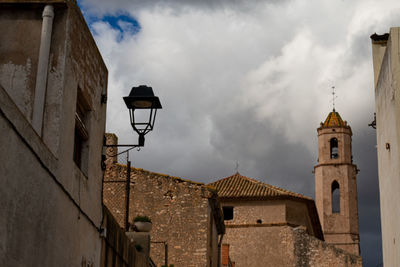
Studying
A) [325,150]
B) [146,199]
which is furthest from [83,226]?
[325,150]

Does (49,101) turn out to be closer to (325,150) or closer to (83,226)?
(83,226)

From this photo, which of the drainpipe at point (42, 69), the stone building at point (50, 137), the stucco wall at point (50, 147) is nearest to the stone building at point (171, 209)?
the stone building at point (50, 137)

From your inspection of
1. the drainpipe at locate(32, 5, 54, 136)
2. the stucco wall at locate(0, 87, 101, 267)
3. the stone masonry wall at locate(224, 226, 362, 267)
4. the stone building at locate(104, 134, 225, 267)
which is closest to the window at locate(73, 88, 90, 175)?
the stucco wall at locate(0, 87, 101, 267)

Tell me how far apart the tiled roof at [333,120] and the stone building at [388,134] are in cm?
4803

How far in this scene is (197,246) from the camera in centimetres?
2628

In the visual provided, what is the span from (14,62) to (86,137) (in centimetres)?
166

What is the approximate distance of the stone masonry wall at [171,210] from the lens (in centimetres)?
2631

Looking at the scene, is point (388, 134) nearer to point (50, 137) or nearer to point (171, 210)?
point (50, 137)

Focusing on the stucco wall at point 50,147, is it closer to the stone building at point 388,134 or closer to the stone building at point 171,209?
the stone building at point 388,134

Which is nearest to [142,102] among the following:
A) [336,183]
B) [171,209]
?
[171,209]

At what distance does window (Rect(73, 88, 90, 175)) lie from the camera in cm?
939

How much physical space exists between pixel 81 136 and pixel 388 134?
28.9 ft

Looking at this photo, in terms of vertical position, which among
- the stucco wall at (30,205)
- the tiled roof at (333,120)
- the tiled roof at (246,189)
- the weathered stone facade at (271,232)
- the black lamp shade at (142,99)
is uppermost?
the tiled roof at (333,120)

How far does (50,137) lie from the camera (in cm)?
818
